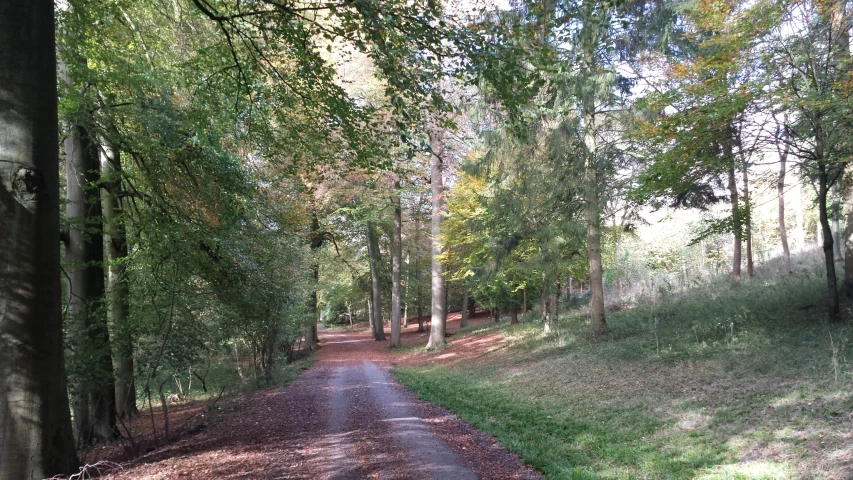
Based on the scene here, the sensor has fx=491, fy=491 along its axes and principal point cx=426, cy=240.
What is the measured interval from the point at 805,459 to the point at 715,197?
8.55 metres

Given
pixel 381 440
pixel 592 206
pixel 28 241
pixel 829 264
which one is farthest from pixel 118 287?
pixel 829 264

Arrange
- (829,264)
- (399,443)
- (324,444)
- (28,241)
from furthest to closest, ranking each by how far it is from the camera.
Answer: (829,264) < (324,444) < (399,443) < (28,241)

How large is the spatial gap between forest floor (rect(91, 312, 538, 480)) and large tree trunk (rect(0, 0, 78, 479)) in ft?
3.47

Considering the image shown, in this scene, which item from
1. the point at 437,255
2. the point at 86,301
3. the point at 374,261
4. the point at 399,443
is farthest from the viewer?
the point at 374,261

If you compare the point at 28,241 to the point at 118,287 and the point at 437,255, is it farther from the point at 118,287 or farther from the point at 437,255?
the point at 437,255

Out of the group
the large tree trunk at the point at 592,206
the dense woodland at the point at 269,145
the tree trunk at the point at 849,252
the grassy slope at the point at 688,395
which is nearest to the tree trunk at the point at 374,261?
the dense woodland at the point at 269,145

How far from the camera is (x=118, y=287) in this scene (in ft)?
25.0

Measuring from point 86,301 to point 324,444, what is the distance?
411cm

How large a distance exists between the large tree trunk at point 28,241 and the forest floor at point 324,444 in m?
1.06

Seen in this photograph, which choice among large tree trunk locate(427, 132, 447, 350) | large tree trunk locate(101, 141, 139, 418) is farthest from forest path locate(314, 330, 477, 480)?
large tree trunk locate(427, 132, 447, 350)

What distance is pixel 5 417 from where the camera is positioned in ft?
11.5

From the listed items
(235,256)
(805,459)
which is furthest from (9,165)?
(805,459)

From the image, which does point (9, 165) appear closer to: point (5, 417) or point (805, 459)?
point (5, 417)

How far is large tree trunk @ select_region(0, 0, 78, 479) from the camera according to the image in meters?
3.44
